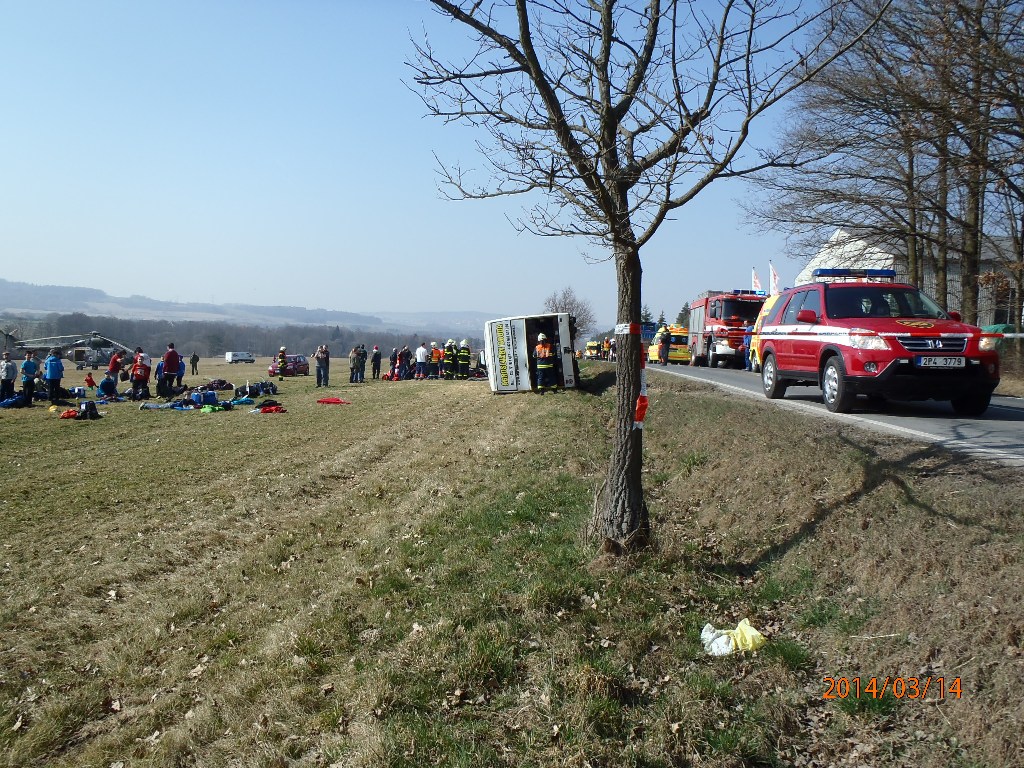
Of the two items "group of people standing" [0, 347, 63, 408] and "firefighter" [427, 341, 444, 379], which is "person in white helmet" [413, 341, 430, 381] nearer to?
"firefighter" [427, 341, 444, 379]

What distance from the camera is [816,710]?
3.97 metres

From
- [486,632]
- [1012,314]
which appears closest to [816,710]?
[486,632]

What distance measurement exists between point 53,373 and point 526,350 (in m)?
14.2

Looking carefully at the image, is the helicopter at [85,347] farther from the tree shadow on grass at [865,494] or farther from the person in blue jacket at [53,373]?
the tree shadow on grass at [865,494]

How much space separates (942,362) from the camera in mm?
9469

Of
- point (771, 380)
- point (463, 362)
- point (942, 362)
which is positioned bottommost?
point (463, 362)

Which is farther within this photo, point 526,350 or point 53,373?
point 53,373

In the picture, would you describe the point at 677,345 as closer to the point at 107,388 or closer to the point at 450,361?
the point at 450,361

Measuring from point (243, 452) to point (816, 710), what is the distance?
12866 mm

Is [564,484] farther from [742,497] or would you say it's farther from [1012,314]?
[1012,314]

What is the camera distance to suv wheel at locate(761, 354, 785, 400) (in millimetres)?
12742

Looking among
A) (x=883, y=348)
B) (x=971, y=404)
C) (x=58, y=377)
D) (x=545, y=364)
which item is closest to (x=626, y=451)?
(x=883, y=348)

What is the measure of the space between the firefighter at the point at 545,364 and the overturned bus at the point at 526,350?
14cm

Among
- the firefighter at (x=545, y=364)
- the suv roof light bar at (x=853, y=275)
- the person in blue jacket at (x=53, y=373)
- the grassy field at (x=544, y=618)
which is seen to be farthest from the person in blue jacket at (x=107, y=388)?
the suv roof light bar at (x=853, y=275)
